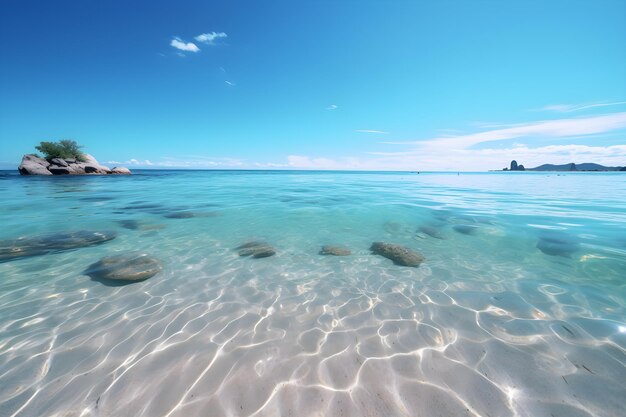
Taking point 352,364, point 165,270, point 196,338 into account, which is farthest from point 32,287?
point 352,364

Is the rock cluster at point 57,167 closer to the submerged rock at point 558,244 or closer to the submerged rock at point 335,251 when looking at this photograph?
the submerged rock at point 335,251

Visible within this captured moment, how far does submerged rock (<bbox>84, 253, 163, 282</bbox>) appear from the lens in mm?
5199

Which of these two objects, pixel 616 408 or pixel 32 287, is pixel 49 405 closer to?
pixel 32 287

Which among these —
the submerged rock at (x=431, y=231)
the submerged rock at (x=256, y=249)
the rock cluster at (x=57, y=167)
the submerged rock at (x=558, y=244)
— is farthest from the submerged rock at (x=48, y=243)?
the rock cluster at (x=57, y=167)

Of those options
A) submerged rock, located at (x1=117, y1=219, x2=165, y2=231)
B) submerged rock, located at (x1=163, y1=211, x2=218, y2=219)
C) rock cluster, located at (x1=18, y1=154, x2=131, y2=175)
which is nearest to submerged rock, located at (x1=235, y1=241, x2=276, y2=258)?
submerged rock, located at (x1=117, y1=219, x2=165, y2=231)

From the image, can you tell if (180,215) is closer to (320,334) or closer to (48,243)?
(48,243)

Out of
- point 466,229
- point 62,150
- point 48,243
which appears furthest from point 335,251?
point 62,150

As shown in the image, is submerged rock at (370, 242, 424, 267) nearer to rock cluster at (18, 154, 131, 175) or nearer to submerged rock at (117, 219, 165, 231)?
submerged rock at (117, 219, 165, 231)

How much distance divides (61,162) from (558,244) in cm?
7058

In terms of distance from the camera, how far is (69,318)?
3842mm

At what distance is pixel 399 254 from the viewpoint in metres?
6.45

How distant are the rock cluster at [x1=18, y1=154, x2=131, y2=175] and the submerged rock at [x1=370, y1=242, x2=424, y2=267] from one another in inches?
2506

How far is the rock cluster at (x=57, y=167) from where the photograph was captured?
4319 cm

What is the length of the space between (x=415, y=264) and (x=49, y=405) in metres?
6.52
